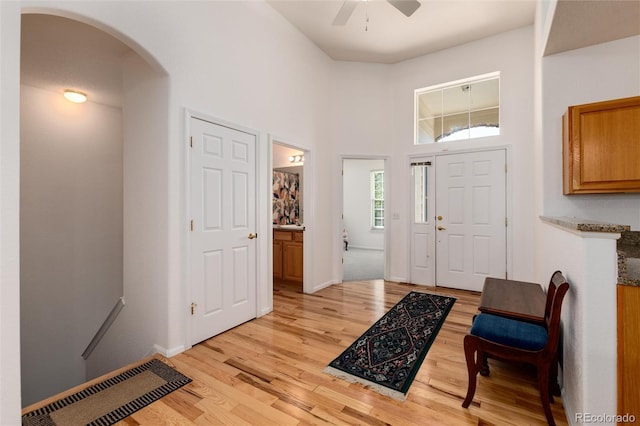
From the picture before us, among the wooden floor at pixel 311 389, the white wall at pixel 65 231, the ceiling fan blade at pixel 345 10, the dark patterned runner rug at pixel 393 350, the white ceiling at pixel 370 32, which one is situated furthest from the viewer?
the white wall at pixel 65 231

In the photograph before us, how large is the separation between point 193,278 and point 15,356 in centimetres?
123

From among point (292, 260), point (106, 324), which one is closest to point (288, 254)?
point (292, 260)

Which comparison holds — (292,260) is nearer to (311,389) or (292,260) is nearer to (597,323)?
(311,389)

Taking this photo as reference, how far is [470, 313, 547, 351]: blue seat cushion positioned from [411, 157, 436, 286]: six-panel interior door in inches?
105

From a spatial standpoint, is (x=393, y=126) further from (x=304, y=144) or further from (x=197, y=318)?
(x=197, y=318)

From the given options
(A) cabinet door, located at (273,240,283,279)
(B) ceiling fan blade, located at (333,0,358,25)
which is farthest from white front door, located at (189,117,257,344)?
(B) ceiling fan blade, located at (333,0,358,25)

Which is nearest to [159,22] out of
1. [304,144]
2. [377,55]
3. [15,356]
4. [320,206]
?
[304,144]

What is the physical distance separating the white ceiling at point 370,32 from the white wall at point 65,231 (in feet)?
1.23

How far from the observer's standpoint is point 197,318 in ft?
8.80

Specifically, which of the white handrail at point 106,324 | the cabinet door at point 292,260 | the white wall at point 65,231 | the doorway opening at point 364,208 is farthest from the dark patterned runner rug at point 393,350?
the doorway opening at point 364,208

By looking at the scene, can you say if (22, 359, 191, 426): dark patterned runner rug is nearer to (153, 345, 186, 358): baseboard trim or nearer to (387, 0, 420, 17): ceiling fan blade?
(153, 345, 186, 358): baseboard trim

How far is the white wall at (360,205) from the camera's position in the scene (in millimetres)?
8570

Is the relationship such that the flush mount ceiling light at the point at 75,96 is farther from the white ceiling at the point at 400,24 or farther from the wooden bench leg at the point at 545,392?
the wooden bench leg at the point at 545,392

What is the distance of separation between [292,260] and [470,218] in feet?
9.15
